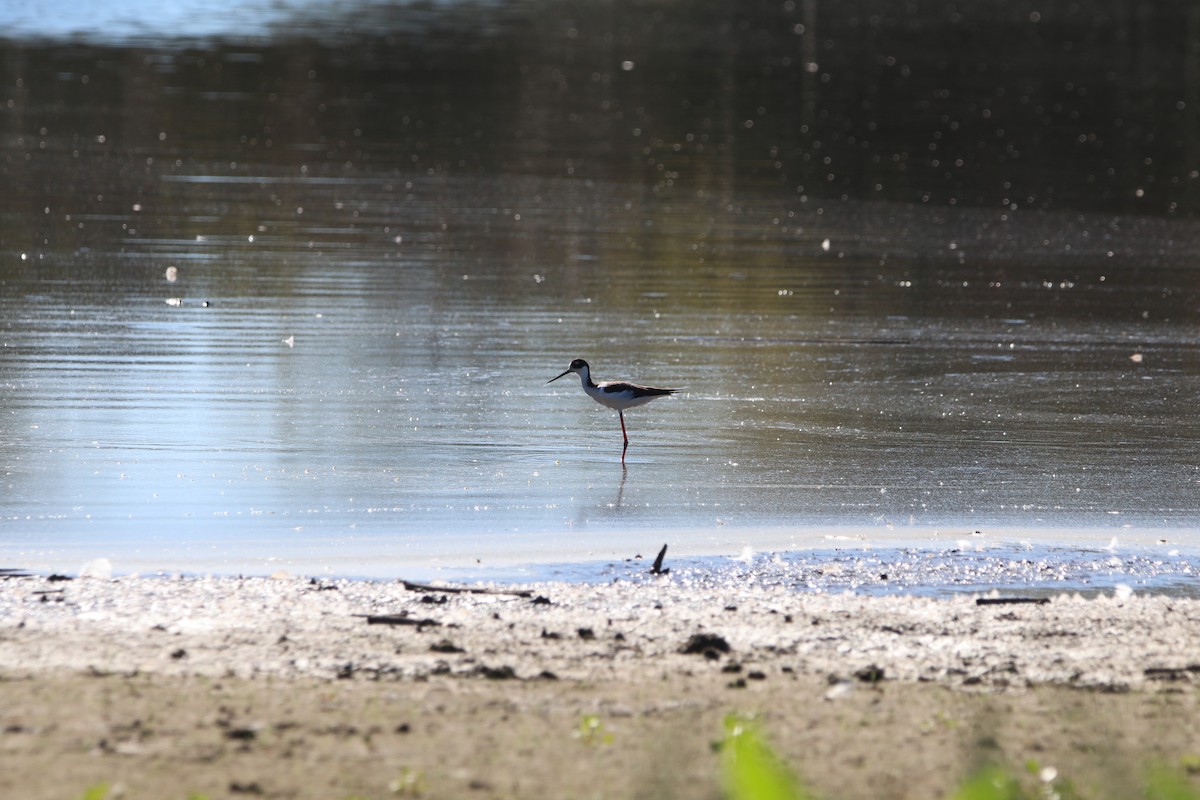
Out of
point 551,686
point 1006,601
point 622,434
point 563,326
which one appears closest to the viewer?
point 551,686

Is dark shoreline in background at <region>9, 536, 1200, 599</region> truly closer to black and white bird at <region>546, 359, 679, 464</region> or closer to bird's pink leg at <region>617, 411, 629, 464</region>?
bird's pink leg at <region>617, 411, 629, 464</region>

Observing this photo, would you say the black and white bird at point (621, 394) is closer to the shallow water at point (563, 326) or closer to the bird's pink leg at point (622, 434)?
the bird's pink leg at point (622, 434)

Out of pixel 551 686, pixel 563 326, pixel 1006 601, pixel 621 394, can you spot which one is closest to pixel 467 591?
pixel 551 686

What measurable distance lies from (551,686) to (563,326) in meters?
Result: 7.89

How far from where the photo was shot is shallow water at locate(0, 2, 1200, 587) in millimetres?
9008

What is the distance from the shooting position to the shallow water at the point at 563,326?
9.01m

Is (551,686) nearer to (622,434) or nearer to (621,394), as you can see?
(621,394)

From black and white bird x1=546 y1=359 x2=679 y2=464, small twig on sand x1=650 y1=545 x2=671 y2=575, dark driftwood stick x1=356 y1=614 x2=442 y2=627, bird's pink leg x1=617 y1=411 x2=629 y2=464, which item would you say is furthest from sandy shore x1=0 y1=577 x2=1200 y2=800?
black and white bird x1=546 y1=359 x2=679 y2=464

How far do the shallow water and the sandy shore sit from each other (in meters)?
0.91

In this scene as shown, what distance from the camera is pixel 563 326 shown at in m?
14.0

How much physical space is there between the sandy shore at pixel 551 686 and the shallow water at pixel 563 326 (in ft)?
2.99

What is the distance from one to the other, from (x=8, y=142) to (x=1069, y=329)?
591 inches

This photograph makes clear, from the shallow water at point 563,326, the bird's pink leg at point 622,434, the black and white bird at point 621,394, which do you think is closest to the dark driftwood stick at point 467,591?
the shallow water at point 563,326

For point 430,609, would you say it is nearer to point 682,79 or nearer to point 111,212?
point 111,212
